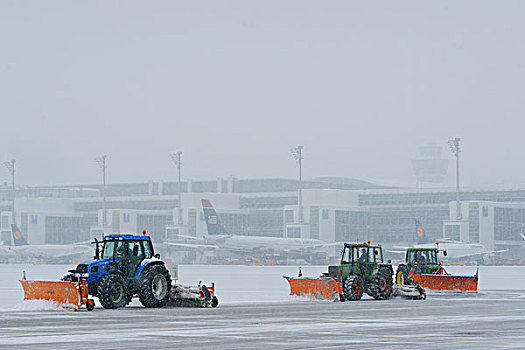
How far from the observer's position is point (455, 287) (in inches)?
1629

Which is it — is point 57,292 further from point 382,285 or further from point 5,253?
point 5,253

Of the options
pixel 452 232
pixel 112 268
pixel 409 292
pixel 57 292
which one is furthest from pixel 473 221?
pixel 57 292

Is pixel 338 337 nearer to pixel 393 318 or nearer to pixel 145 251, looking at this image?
pixel 393 318

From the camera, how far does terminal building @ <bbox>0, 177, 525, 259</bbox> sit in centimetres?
15600

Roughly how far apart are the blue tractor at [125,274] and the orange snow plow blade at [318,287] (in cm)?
715

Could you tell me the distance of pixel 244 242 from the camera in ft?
490

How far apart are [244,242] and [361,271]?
115m

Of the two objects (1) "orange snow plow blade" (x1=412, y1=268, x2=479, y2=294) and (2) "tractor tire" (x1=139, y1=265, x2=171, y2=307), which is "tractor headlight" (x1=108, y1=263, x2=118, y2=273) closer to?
(2) "tractor tire" (x1=139, y1=265, x2=171, y2=307)

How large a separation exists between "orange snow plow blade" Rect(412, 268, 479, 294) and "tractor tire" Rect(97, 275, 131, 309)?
17.5 meters

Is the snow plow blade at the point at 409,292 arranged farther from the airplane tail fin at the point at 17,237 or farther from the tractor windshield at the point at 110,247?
the airplane tail fin at the point at 17,237

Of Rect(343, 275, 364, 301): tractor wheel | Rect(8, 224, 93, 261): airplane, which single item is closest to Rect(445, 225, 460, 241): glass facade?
Rect(8, 224, 93, 261): airplane

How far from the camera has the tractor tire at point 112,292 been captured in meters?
27.5

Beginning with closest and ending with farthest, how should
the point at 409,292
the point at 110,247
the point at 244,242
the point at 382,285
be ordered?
the point at 110,247 < the point at 382,285 < the point at 409,292 < the point at 244,242

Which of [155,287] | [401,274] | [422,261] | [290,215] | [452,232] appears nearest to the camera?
[155,287]
